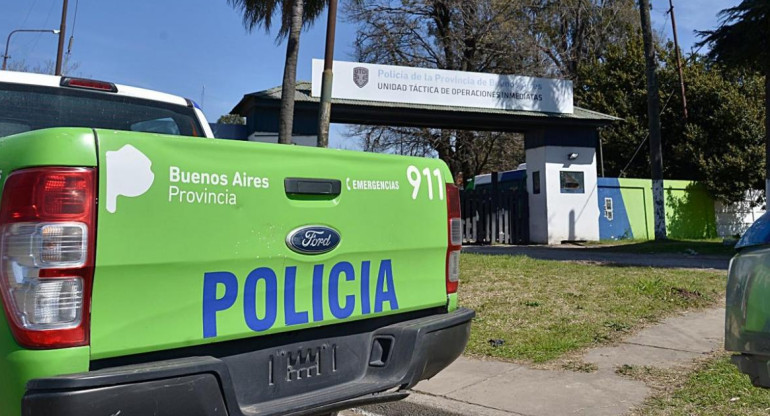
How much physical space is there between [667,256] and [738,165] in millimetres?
11402

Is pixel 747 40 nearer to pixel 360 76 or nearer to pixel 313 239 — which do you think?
pixel 360 76

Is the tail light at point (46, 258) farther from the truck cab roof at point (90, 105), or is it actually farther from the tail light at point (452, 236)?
the tail light at point (452, 236)

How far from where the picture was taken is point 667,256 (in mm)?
15141

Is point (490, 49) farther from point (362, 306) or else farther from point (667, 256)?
point (362, 306)

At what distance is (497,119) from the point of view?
1927cm

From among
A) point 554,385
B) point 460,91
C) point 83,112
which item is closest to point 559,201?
point 460,91

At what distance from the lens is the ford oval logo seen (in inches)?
117

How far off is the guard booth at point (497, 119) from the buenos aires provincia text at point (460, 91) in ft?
0.09

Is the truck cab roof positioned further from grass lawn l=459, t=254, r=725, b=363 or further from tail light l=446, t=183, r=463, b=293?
grass lawn l=459, t=254, r=725, b=363

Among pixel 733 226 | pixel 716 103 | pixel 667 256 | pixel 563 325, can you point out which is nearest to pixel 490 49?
pixel 716 103

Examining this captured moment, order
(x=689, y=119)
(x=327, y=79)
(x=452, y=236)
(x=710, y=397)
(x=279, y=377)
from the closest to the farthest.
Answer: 1. (x=279, y=377)
2. (x=452, y=236)
3. (x=710, y=397)
4. (x=327, y=79)
5. (x=689, y=119)

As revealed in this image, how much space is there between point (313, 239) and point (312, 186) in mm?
250

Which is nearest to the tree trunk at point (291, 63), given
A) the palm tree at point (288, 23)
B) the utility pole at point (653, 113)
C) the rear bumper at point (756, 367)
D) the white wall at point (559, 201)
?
the palm tree at point (288, 23)

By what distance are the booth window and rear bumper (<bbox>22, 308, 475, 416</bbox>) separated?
1711 centimetres
